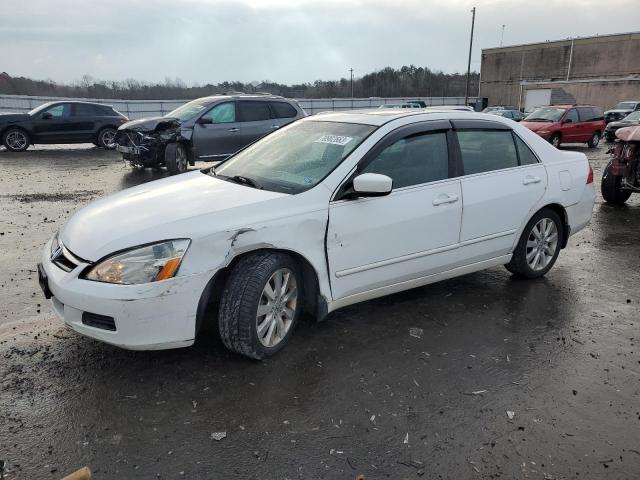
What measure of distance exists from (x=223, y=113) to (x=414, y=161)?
28.5 feet

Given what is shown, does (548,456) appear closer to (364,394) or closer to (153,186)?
(364,394)

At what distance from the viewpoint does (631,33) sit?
1892 inches

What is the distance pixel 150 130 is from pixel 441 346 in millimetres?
9392

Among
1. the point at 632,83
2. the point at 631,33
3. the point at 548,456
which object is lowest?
the point at 548,456

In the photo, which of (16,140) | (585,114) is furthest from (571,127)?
(16,140)

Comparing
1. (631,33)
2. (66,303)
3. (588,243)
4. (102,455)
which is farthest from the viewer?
(631,33)

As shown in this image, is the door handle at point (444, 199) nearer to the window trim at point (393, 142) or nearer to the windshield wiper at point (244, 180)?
the window trim at point (393, 142)

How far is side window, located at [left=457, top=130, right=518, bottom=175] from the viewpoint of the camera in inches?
172

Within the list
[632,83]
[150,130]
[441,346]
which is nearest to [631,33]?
[632,83]

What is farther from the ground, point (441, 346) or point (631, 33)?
point (631, 33)

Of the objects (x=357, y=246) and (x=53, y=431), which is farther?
(x=357, y=246)

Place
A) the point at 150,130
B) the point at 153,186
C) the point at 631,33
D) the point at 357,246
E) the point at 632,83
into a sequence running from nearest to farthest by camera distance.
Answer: the point at 357,246 < the point at 153,186 < the point at 150,130 < the point at 632,83 < the point at 631,33

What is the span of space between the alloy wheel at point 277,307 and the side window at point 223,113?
9.03 meters

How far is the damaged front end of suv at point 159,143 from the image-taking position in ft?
36.8
